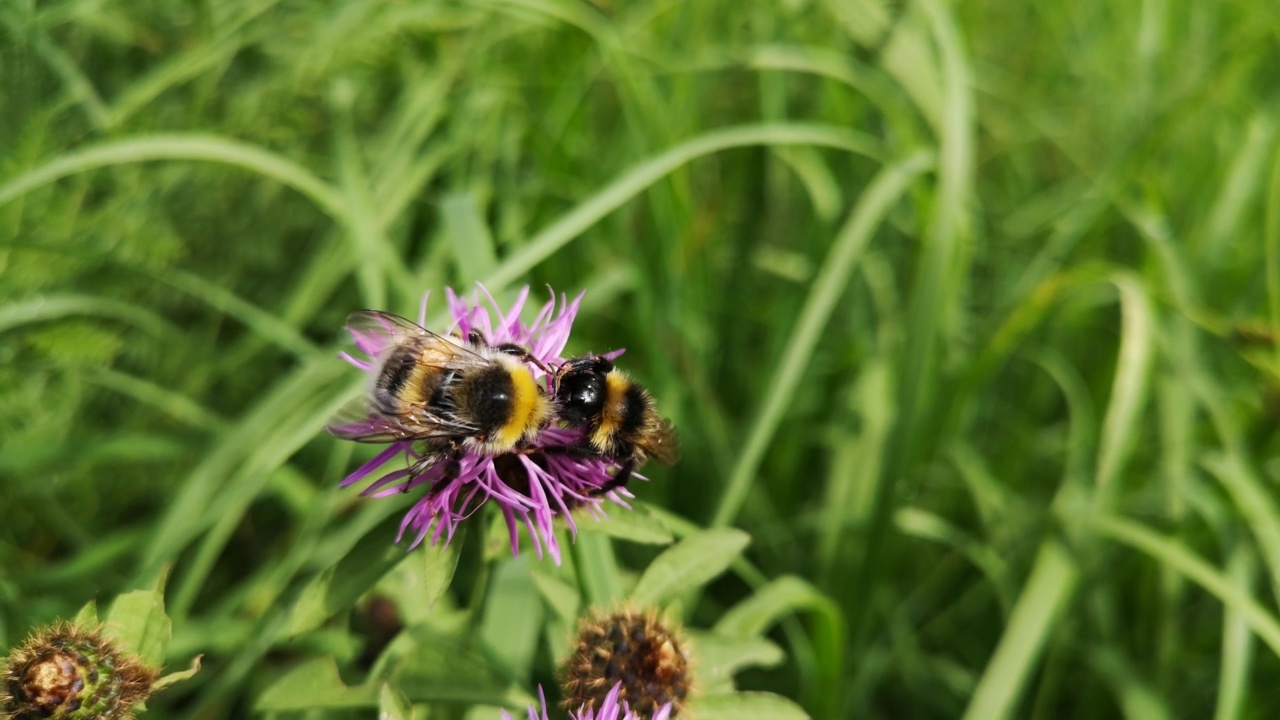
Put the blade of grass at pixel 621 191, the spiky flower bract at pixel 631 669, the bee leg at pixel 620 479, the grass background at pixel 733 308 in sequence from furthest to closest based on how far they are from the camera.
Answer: the grass background at pixel 733 308
the blade of grass at pixel 621 191
the bee leg at pixel 620 479
the spiky flower bract at pixel 631 669

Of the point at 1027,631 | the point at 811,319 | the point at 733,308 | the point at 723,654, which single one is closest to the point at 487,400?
the point at 723,654

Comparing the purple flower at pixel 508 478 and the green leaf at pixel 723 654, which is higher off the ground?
the purple flower at pixel 508 478

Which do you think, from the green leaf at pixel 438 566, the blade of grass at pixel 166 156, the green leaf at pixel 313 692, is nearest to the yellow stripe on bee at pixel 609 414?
the green leaf at pixel 438 566

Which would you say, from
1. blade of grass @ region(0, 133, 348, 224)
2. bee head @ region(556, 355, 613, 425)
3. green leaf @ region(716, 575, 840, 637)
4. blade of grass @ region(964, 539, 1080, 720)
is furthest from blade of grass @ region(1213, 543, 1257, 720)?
blade of grass @ region(0, 133, 348, 224)

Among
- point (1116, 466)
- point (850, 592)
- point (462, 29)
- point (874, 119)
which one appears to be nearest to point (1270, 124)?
point (874, 119)

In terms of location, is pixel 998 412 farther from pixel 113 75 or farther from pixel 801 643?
pixel 113 75

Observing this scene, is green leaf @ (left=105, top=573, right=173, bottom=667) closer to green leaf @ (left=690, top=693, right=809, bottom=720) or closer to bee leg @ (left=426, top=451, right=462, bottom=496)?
bee leg @ (left=426, top=451, right=462, bottom=496)

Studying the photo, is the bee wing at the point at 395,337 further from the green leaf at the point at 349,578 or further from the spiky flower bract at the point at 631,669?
the spiky flower bract at the point at 631,669
